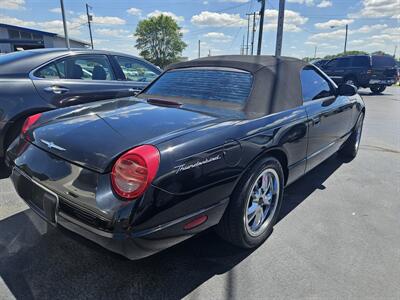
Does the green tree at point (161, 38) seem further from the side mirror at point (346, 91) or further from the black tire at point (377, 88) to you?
the side mirror at point (346, 91)

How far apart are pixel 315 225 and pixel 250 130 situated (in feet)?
4.10

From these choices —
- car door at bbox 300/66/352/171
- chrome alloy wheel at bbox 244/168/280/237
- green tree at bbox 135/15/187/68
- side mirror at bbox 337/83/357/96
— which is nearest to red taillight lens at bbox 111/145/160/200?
chrome alloy wheel at bbox 244/168/280/237

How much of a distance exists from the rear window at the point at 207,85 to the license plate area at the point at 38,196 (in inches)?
57.3

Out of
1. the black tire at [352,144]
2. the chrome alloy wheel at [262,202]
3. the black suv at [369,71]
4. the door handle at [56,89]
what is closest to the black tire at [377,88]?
the black suv at [369,71]

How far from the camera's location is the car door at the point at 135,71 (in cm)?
473

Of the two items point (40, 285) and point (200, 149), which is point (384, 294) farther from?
point (40, 285)

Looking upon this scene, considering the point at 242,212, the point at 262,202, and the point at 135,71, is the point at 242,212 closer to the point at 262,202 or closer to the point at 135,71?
the point at 262,202

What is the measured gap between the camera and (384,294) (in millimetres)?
1957

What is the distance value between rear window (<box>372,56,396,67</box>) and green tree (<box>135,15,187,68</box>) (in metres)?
46.7

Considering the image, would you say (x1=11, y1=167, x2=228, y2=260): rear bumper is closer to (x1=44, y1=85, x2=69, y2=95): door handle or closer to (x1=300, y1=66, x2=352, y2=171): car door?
(x1=300, y1=66, x2=352, y2=171): car door

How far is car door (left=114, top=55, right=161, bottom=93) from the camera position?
4.73 m

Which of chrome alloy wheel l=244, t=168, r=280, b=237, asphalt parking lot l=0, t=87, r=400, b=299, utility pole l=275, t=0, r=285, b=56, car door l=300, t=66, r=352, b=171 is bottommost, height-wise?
asphalt parking lot l=0, t=87, r=400, b=299

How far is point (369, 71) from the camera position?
14547mm

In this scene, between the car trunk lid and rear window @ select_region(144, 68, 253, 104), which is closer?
the car trunk lid
